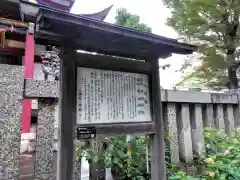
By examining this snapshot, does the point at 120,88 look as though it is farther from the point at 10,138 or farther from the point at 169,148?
the point at 10,138

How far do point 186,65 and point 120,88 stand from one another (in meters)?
7.39

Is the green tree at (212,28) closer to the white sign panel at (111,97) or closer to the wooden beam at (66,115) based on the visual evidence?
the white sign panel at (111,97)

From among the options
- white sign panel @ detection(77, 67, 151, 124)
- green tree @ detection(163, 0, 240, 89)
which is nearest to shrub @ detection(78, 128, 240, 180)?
white sign panel @ detection(77, 67, 151, 124)

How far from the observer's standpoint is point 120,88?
224 centimetres

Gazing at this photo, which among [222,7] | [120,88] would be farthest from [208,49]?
[120,88]

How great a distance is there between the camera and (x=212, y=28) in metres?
6.15

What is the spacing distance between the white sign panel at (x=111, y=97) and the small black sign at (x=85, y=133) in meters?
0.07

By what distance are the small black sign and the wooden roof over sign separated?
2.73ft

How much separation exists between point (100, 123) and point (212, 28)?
5.61 metres

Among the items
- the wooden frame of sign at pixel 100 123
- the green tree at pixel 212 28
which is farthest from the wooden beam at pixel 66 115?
the green tree at pixel 212 28

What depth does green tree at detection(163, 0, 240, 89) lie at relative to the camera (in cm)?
573

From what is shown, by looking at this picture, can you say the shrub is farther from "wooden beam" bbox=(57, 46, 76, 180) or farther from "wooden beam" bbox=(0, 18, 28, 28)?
"wooden beam" bbox=(0, 18, 28, 28)

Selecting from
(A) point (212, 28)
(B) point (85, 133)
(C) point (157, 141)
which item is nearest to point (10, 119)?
(B) point (85, 133)

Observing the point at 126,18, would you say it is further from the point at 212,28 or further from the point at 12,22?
the point at 12,22
